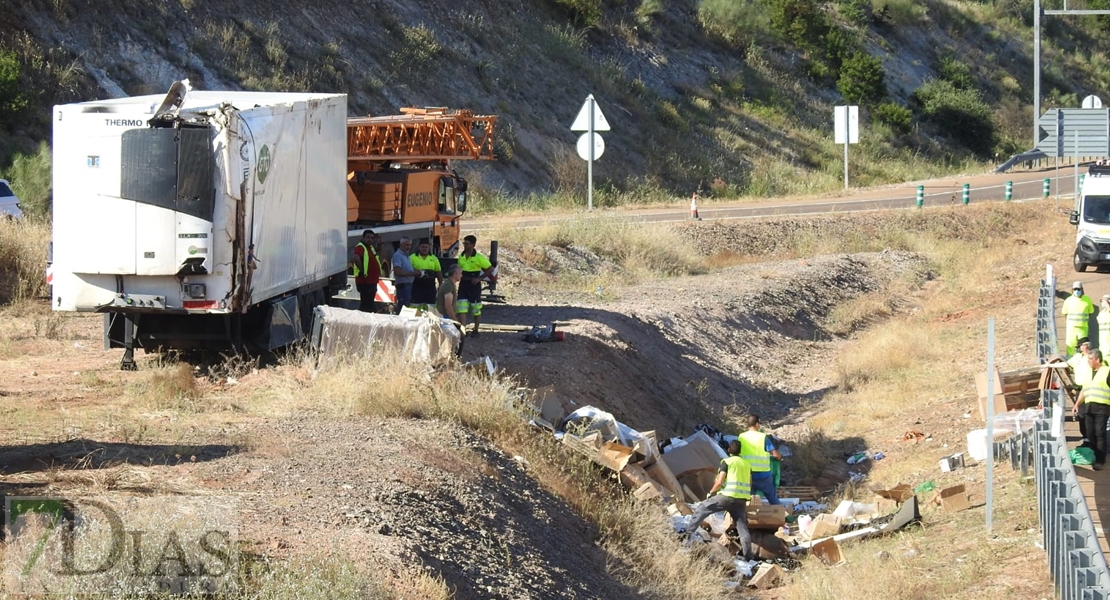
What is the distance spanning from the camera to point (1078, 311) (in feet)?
63.0

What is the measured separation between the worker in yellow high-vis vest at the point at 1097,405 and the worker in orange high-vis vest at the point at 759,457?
3583mm

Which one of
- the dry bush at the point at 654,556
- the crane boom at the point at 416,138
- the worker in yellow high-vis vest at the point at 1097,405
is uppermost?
the crane boom at the point at 416,138

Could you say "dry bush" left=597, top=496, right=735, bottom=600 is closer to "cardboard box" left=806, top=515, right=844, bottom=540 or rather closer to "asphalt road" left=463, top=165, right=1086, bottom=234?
"cardboard box" left=806, top=515, right=844, bottom=540

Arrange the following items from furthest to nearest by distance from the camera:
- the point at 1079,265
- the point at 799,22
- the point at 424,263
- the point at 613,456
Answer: the point at 799,22
the point at 1079,265
the point at 424,263
the point at 613,456

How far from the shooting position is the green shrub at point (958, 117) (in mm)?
61062

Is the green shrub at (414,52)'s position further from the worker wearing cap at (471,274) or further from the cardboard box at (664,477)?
the cardboard box at (664,477)

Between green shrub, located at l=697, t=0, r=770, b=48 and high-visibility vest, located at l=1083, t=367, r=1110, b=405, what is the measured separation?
4300 centimetres

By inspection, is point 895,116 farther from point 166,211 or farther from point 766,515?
point 166,211

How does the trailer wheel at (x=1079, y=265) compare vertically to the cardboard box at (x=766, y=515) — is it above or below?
above

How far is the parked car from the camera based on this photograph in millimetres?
25297

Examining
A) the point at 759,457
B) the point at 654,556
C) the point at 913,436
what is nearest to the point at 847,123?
the point at 913,436

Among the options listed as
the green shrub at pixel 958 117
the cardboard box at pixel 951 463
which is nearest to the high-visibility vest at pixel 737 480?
the cardboard box at pixel 951 463

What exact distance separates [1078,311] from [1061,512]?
9.36 meters

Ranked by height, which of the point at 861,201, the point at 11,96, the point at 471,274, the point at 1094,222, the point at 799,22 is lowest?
the point at 471,274
